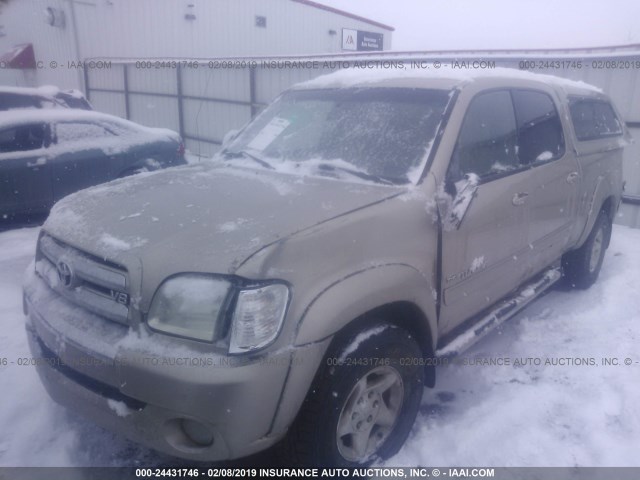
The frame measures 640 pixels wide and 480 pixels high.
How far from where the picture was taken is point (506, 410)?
2.87 m

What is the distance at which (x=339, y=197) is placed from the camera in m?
2.31

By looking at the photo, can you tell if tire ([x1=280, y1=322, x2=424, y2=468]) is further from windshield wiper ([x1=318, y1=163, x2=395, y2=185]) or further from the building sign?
the building sign

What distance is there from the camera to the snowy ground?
8.19 ft

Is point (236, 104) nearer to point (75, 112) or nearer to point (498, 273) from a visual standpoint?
point (75, 112)

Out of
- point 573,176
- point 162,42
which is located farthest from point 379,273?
point 162,42

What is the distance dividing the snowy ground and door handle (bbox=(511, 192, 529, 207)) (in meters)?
1.16

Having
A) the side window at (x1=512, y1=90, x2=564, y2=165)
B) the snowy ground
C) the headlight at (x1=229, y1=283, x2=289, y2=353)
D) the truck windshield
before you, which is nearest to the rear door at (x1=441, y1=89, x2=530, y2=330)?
the side window at (x1=512, y1=90, x2=564, y2=165)

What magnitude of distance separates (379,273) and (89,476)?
1.71 metres

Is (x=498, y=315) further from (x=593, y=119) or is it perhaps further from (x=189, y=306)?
(x=593, y=119)

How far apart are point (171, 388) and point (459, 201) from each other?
5.35ft

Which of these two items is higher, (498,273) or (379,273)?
(379,273)

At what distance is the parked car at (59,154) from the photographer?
230 inches

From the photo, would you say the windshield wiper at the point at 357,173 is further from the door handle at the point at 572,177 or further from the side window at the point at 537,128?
the door handle at the point at 572,177

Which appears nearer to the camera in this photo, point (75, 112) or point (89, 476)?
point (89, 476)
